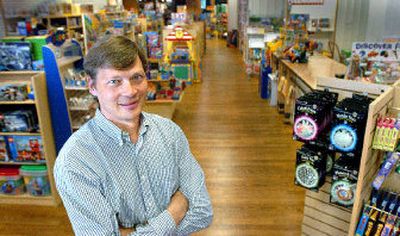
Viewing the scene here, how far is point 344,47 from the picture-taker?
8008mm

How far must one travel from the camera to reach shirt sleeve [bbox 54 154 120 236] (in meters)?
1.24

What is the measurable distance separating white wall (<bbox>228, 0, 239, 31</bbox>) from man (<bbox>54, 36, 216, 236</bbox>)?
51.8 feet

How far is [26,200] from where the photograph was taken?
377cm

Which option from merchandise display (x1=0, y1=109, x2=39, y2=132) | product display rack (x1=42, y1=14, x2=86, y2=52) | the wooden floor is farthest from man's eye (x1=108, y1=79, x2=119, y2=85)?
product display rack (x1=42, y1=14, x2=86, y2=52)

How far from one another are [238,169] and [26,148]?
2484 millimetres

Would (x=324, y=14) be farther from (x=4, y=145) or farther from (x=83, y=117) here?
(x=4, y=145)

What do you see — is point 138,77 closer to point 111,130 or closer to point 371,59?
point 111,130

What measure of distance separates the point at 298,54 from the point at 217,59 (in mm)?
6984

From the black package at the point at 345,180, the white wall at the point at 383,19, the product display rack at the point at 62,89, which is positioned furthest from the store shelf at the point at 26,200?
the white wall at the point at 383,19

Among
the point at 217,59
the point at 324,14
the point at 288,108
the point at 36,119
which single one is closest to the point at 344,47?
the point at 324,14

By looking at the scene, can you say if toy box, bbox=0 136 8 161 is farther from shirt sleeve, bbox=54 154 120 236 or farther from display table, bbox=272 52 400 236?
display table, bbox=272 52 400 236

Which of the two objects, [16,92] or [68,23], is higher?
[68,23]

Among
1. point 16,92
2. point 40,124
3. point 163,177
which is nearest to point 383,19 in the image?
point 40,124

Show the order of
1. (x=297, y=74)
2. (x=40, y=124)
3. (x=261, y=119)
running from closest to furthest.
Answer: (x=40, y=124), (x=297, y=74), (x=261, y=119)
